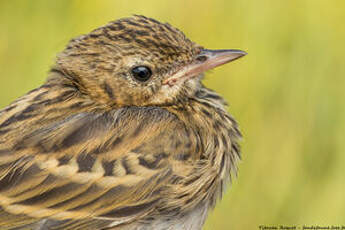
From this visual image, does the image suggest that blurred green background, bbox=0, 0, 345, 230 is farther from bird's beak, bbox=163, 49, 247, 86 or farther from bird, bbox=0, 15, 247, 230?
bird's beak, bbox=163, 49, 247, 86

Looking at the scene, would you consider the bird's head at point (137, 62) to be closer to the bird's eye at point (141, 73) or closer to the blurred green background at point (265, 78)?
the bird's eye at point (141, 73)

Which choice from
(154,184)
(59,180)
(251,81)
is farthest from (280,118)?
(59,180)

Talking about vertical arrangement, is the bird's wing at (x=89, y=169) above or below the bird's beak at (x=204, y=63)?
below

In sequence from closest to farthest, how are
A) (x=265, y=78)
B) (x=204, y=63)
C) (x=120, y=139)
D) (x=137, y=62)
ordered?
(x=120, y=139)
(x=137, y=62)
(x=204, y=63)
(x=265, y=78)

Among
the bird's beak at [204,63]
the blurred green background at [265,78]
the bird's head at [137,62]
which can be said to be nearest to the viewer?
the bird's head at [137,62]

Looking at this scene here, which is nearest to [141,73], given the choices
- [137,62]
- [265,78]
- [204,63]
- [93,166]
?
[137,62]

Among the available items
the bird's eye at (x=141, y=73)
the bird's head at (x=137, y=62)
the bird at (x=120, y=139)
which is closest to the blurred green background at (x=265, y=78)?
the bird at (x=120, y=139)

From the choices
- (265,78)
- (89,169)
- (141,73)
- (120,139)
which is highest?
(141,73)

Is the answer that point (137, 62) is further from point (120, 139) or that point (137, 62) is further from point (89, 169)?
point (89, 169)

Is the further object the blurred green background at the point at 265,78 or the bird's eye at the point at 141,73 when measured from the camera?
the blurred green background at the point at 265,78
